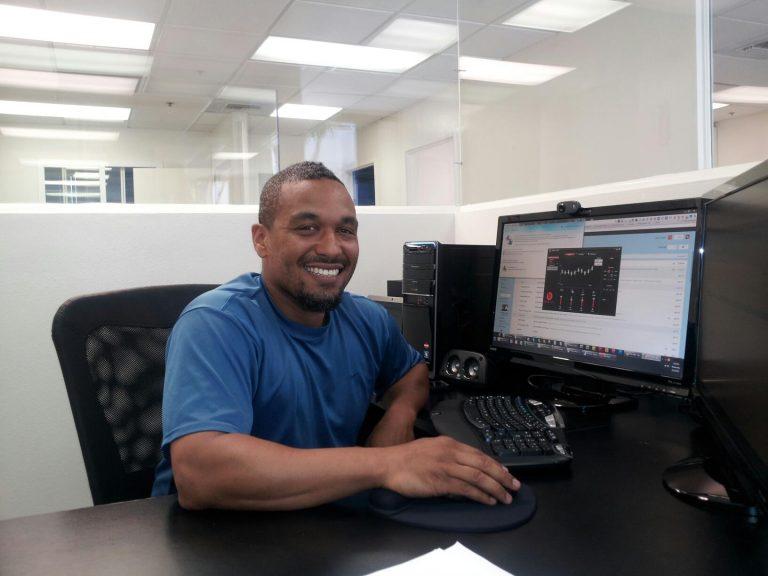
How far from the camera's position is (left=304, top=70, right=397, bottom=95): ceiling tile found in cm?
666

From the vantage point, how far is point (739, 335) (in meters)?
0.71

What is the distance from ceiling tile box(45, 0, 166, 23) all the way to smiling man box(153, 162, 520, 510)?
3.99 meters

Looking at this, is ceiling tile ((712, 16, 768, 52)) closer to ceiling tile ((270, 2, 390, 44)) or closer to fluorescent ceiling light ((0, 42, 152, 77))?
ceiling tile ((270, 2, 390, 44))

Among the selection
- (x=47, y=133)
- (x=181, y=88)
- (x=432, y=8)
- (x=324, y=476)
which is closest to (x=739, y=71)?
(x=432, y=8)

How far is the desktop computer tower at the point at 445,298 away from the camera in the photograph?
150 cm

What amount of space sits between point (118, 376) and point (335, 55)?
5409 mm

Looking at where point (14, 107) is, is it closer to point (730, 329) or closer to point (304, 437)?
point (304, 437)

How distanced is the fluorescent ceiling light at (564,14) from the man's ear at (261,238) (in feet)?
14.1

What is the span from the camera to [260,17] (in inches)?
188

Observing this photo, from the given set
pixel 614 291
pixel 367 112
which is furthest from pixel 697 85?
pixel 367 112

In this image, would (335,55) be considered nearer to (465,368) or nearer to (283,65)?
(283,65)

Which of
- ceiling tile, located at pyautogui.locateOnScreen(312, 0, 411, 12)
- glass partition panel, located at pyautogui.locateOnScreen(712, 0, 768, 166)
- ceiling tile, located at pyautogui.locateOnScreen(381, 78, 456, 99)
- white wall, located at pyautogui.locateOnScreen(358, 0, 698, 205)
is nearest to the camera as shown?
white wall, located at pyautogui.locateOnScreen(358, 0, 698, 205)

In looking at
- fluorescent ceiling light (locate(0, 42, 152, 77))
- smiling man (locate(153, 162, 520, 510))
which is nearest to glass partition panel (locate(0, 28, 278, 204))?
fluorescent ceiling light (locate(0, 42, 152, 77))

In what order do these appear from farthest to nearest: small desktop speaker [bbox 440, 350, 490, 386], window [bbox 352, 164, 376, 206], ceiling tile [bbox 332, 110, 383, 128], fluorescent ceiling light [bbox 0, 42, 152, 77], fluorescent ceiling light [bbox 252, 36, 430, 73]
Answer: window [bbox 352, 164, 376, 206] → ceiling tile [bbox 332, 110, 383, 128] → fluorescent ceiling light [bbox 0, 42, 152, 77] → fluorescent ceiling light [bbox 252, 36, 430, 73] → small desktop speaker [bbox 440, 350, 490, 386]
